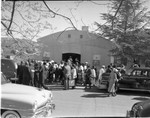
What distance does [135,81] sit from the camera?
12.2 metres

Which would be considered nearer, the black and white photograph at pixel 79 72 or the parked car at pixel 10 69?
the black and white photograph at pixel 79 72

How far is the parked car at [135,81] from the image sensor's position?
39.5 feet

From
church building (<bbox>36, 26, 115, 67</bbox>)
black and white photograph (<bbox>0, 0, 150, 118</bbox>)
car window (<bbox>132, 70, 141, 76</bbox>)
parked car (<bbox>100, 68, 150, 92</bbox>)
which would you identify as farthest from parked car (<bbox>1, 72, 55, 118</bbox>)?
church building (<bbox>36, 26, 115, 67</bbox>)

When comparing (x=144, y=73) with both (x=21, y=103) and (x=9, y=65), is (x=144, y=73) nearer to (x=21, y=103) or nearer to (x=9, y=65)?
(x=9, y=65)

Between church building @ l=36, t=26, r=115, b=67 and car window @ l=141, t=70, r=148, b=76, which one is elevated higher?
church building @ l=36, t=26, r=115, b=67

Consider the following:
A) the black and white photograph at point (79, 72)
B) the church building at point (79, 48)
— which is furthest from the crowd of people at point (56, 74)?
the church building at point (79, 48)

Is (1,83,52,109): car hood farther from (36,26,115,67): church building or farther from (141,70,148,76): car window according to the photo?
(36,26,115,67): church building

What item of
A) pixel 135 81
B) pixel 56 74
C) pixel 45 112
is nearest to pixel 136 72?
pixel 135 81

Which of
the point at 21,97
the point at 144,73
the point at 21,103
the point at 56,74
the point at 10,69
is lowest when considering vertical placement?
the point at 21,103

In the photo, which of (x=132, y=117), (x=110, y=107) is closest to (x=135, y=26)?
(x=110, y=107)

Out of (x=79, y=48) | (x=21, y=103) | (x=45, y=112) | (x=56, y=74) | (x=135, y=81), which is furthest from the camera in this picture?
(x=79, y=48)

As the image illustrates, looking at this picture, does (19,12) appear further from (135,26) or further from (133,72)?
(135,26)

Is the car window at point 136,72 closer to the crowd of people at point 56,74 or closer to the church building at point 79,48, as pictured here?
the crowd of people at point 56,74

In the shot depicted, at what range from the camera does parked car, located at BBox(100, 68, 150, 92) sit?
475 inches
